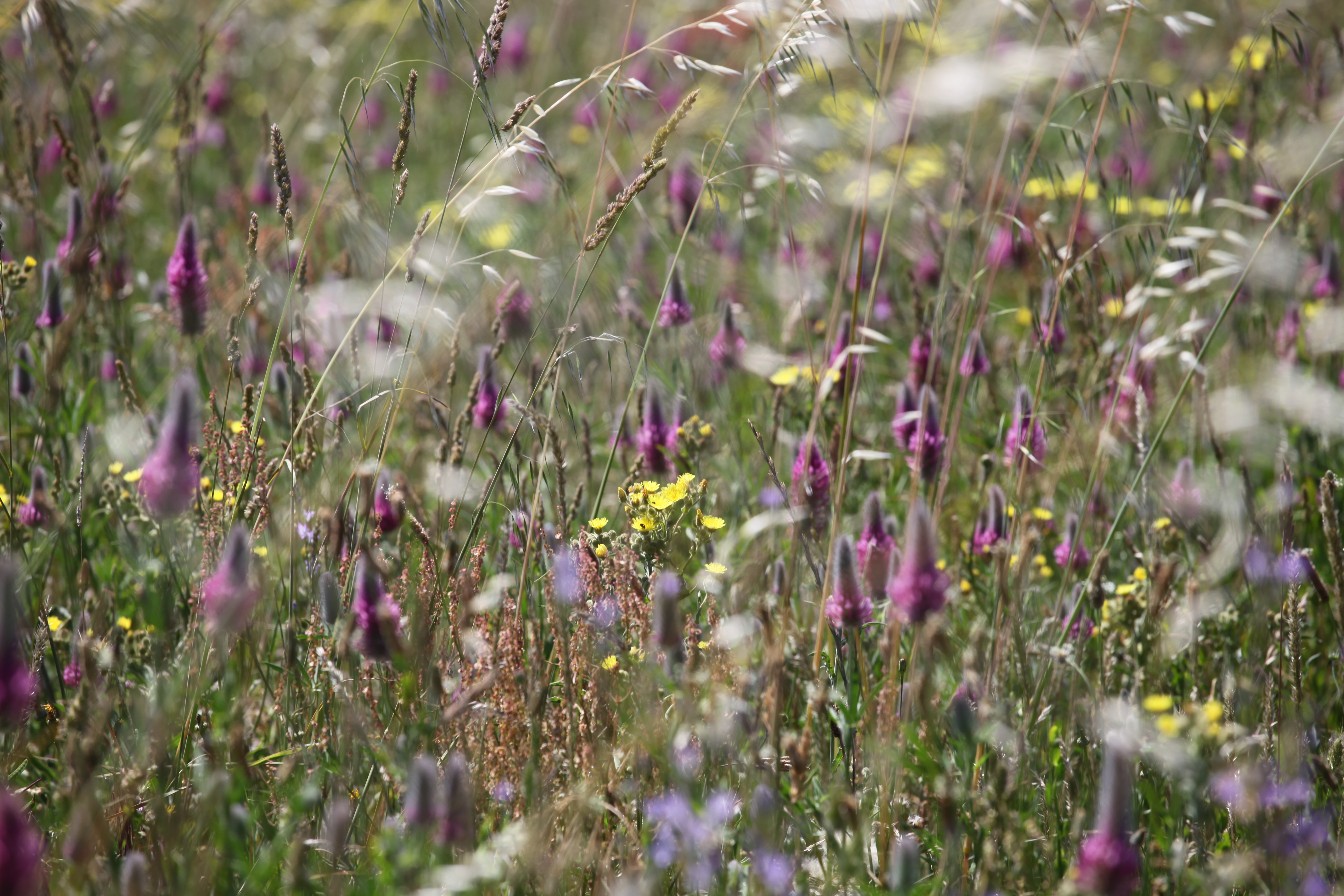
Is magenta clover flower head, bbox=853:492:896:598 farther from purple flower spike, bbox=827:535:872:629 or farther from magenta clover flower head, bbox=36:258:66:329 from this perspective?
magenta clover flower head, bbox=36:258:66:329

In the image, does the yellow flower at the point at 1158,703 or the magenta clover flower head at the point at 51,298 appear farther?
the magenta clover flower head at the point at 51,298

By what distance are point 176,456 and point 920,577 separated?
3.35 feet

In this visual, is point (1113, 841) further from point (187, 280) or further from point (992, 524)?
point (187, 280)

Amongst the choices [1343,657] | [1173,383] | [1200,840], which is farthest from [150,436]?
[1173,383]

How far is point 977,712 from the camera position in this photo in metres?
1.71

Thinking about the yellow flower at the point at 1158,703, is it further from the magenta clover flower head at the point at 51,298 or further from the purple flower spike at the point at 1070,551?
the magenta clover flower head at the point at 51,298

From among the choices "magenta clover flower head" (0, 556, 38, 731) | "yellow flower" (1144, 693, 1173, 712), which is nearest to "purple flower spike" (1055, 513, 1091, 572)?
"yellow flower" (1144, 693, 1173, 712)

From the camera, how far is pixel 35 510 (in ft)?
7.64

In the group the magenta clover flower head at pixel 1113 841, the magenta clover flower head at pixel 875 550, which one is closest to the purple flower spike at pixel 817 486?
the magenta clover flower head at pixel 875 550

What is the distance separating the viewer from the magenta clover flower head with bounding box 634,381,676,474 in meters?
2.51

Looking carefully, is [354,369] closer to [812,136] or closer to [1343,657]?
[812,136]

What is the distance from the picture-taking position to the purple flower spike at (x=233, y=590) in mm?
1271

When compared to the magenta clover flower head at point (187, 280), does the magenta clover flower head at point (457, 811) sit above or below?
below

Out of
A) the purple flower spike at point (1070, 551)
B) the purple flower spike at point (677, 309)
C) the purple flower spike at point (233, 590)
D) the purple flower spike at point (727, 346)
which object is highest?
the purple flower spike at point (233, 590)
